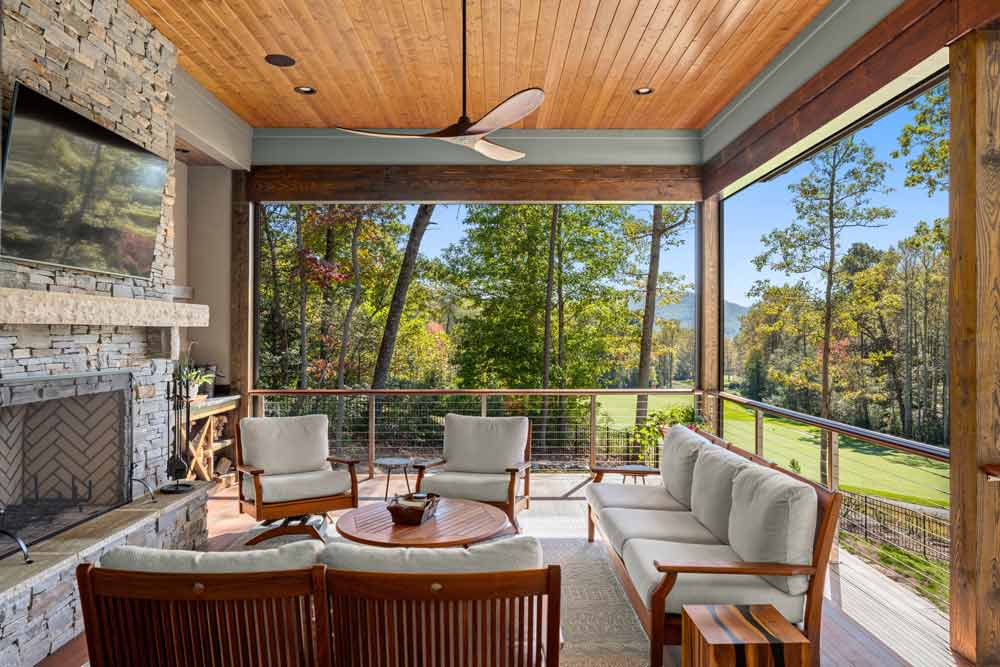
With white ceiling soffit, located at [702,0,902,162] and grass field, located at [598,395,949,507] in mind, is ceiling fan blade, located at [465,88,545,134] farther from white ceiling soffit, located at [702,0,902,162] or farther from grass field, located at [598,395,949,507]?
grass field, located at [598,395,949,507]

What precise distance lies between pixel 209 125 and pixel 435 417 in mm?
3293

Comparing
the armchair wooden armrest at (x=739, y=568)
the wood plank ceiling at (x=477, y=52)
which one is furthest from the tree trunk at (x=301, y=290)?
the armchair wooden armrest at (x=739, y=568)

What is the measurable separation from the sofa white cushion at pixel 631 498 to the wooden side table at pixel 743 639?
156cm

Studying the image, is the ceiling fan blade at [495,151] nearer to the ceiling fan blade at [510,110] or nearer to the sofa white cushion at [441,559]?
the ceiling fan blade at [510,110]

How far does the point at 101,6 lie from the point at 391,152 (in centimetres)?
281

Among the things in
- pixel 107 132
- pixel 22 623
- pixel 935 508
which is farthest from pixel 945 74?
pixel 22 623

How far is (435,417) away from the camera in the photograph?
646 centimetres

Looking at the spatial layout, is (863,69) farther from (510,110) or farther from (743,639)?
(743,639)

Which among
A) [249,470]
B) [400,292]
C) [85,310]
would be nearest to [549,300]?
[400,292]

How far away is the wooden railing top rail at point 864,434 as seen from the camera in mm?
3002

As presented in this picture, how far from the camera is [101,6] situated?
3469mm

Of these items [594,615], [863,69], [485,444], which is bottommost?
[594,615]

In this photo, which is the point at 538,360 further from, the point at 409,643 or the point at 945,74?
the point at 409,643

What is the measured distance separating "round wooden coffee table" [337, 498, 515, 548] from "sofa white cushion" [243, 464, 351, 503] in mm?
745
